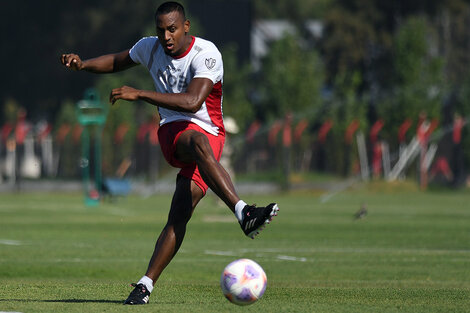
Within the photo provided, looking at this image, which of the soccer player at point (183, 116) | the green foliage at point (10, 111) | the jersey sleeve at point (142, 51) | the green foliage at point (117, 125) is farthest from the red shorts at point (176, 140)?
the green foliage at point (10, 111)

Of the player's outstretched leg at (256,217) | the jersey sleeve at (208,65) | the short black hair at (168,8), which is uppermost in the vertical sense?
the short black hair at (168,8)

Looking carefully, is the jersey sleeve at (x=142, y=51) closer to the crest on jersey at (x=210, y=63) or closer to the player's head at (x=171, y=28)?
the player's head at (x=171, y=28)

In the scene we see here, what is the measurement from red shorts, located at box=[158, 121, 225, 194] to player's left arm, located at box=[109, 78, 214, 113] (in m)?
0.33

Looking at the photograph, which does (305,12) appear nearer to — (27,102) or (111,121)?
(27,102)

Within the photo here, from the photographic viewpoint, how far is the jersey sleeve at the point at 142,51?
8.71 metres

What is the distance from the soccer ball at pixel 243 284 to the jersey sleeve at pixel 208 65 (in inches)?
57.2

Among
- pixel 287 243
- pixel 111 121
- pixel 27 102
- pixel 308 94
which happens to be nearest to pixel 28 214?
pixel 287 243

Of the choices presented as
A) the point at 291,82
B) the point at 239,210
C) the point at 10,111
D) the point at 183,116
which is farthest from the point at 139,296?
the point at 10,111

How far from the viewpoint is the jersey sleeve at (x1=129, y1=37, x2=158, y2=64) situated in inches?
343

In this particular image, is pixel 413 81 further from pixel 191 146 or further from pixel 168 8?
pixel 191 146

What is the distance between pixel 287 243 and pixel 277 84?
37.4 metres

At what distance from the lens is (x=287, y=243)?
58.4ft

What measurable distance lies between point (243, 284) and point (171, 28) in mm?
2005

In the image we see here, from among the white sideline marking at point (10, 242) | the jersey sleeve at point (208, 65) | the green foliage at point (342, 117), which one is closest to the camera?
the jersey sleeve at point (208, 65)
